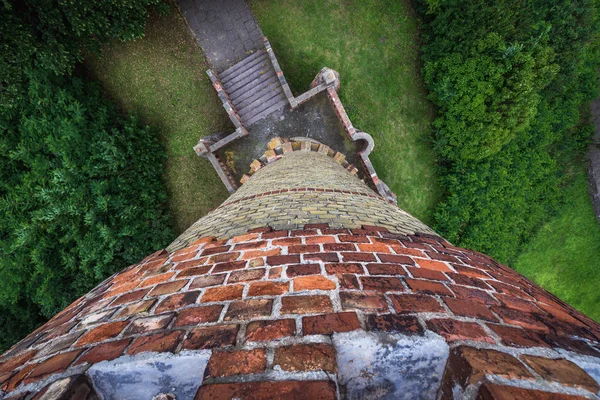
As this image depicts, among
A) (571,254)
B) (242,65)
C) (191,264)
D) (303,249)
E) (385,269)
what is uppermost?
(242,65)

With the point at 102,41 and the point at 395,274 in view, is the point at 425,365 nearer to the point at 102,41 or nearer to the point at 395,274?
the point at 395,274

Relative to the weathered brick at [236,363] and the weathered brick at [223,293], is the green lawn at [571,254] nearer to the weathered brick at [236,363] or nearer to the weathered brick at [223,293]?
the weathered brick at [223,293]

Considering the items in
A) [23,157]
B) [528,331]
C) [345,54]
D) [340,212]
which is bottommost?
[528,331]

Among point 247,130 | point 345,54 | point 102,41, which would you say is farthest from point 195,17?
point 345,54

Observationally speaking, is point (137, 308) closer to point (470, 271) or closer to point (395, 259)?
point (395, 259)

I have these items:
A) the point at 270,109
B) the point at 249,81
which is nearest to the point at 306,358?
the point at 270,109

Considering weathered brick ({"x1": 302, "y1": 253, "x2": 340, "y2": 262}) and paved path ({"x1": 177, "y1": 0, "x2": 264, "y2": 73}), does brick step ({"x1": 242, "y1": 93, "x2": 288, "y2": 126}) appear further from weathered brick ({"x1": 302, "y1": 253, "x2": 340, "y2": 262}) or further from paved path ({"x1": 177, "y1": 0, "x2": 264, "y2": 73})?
Answer: weathered brick ({"x1": 302, "y1": 253, "x2": 340, "y2": 262})
